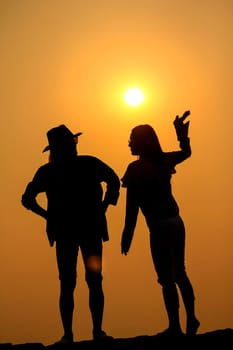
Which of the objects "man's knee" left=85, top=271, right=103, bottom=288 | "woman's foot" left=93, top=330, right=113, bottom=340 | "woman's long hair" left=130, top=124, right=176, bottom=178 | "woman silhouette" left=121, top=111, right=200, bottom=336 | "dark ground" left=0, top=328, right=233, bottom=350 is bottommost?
"dark ground" left=0, top=328, right=233, bottom=350

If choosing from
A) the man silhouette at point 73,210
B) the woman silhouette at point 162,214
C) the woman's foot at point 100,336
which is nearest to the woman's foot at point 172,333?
the woman silhouette at point 162,214

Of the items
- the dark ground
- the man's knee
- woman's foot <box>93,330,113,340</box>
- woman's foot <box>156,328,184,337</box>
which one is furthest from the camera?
the man's knee

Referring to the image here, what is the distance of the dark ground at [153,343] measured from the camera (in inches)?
184

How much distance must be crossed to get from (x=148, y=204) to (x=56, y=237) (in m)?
1.23

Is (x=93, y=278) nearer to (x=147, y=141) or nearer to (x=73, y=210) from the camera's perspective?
(x=73, y=210)

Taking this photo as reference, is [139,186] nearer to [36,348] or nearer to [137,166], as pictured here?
[137,166]

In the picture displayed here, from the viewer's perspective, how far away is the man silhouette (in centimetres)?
522

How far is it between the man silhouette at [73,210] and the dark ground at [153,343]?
21 centimetres

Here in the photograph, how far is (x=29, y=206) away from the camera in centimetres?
558

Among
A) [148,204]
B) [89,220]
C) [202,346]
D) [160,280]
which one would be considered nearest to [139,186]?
[148,204]

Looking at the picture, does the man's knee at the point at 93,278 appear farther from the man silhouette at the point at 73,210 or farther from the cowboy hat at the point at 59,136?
the cowboy hat at the point at 59,136

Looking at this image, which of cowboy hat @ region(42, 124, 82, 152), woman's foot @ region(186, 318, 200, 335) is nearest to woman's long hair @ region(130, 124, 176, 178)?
cowboy hat @ region(42, 124, 82, 152)

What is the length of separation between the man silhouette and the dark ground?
207 millimetres

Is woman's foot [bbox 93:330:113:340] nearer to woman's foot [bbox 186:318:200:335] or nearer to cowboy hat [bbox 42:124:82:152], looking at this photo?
woman's foot [bbox 186:318:200:335]
